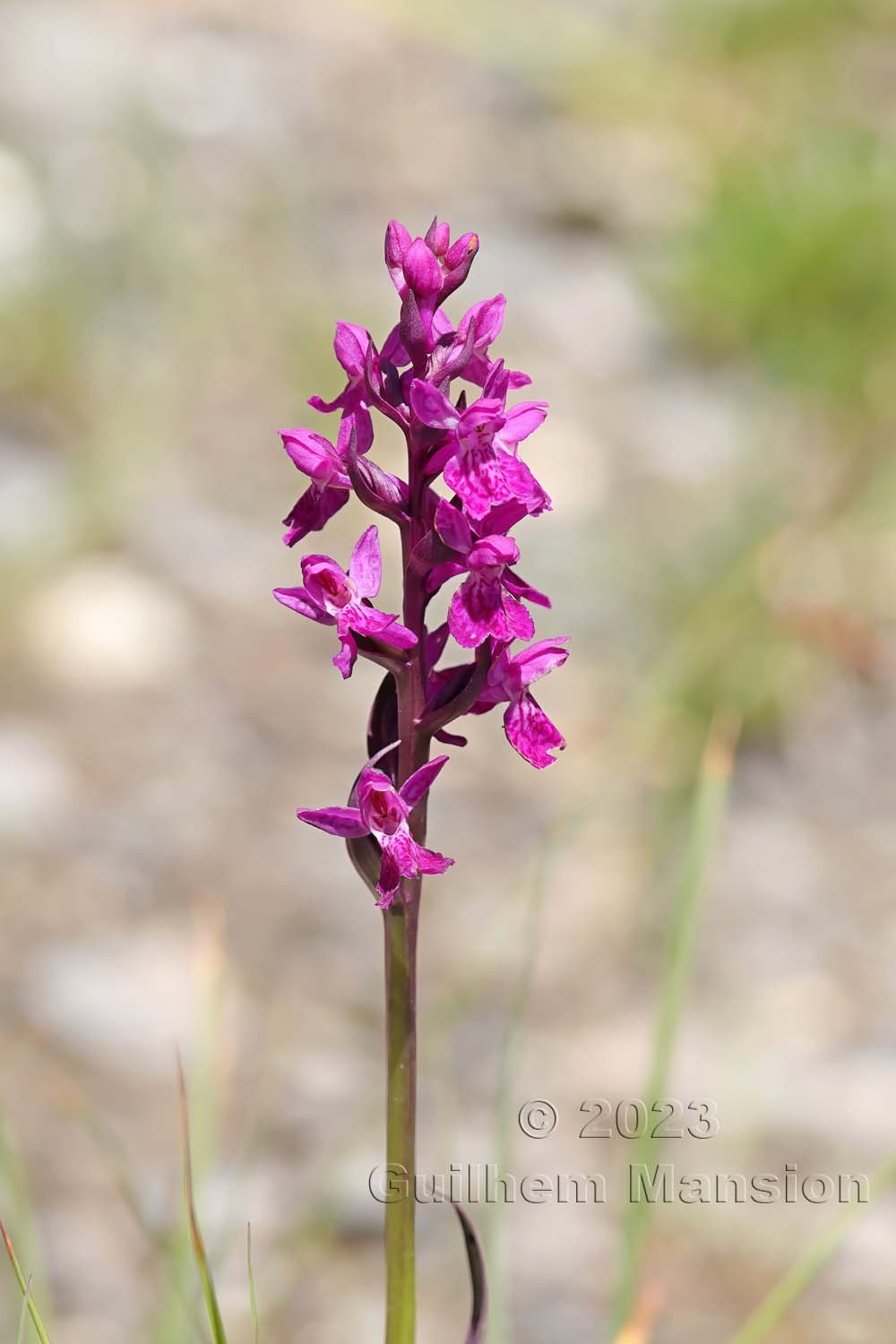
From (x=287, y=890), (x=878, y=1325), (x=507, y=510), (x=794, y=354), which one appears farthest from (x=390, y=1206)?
(x=794, y=354)

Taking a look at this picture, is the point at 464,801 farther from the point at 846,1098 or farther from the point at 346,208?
the point at 346,208

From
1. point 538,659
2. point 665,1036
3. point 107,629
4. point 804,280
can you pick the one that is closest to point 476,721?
point 107,629

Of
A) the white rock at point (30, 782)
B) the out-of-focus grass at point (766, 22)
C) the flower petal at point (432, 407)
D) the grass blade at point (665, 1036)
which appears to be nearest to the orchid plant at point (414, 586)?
the flower petal at point (432, 407)

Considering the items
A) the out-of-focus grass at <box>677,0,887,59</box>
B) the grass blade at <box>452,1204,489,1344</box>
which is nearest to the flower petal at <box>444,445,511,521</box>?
the grass blade at <box>452,1204,489,1344</box>

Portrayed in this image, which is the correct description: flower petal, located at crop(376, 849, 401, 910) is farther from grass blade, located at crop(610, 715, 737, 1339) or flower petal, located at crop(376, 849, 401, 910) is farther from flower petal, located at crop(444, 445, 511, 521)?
grass blade, located at crop(610, 715, 737, 1339)

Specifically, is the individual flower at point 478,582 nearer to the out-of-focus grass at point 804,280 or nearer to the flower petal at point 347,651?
the flower petal at point 347,651

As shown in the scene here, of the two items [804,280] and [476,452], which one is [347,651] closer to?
[476,452]
